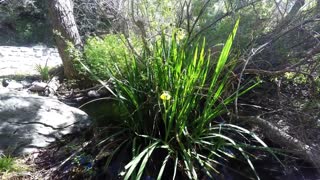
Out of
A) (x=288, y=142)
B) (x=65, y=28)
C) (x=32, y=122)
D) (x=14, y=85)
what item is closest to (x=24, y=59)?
(x=14, y=85)

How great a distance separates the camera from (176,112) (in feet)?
7.48

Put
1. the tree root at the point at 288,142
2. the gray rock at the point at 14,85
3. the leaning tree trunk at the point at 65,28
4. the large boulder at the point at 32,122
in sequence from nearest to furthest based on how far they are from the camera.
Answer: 1. the tree root at the point at 288,142
2. the large boulder at the point at 32,122
3. the leaning tree trunk at the point at 65,28
4. the gray rock at the point at 14,85

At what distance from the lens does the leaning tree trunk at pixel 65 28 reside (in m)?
5.19

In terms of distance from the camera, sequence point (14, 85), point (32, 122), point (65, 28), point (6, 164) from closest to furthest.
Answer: point (6, 164) < point (32, 122) < point (65, 28) < point (14, 85)

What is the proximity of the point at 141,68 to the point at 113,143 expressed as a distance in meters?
0.67

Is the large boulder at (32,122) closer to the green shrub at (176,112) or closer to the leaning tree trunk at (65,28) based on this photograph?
the green shrub at (176,112)

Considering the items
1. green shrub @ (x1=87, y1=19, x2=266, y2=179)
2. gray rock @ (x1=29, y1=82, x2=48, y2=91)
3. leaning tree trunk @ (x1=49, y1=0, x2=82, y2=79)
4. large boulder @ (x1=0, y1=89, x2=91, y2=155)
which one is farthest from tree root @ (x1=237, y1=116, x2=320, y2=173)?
gray rock @ (x1=29, y1=82, x2=48, y2=91)

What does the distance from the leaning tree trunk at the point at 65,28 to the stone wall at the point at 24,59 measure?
1.26 m

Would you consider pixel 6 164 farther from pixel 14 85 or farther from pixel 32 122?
pixel 14 85

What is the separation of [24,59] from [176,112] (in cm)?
631

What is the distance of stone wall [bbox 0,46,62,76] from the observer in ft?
21.4

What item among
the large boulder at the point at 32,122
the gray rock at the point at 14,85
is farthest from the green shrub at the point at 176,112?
the gray rock at the point at 14,85

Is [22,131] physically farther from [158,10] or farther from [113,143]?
[158,10]

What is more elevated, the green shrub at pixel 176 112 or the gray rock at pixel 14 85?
the green shrub at pixel 176 112
